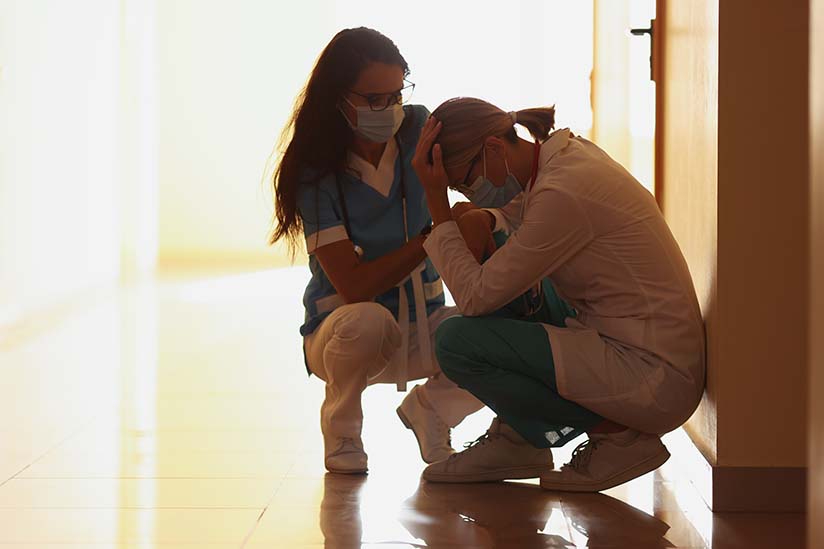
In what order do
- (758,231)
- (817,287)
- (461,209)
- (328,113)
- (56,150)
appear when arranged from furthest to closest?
1. (56,150)
2. (328,113)
3. (461,209)
4. (758,231)
5. (817,287)

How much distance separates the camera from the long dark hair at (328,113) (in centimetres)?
263

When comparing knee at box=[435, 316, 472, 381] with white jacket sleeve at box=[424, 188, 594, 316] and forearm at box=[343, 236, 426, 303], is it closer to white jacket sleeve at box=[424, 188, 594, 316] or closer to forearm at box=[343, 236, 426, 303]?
white jacket sleeve at box=[424, 188, 594, 316]

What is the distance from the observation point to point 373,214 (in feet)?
8.94

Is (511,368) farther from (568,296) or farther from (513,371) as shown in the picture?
(568,296)

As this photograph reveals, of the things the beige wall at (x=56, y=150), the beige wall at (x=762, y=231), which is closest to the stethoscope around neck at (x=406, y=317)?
the beige wall at (x=762, y=231)

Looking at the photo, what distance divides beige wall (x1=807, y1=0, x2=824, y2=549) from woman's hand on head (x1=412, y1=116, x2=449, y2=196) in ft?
3.96

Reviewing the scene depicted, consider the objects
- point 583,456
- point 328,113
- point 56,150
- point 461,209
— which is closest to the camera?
point 583,456

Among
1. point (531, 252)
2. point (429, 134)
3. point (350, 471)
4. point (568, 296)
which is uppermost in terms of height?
point (429, 134)

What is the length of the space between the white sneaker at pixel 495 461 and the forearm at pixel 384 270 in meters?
0.38

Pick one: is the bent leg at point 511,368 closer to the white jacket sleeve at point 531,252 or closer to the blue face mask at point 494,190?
the white jacket sleeve at point 531,252

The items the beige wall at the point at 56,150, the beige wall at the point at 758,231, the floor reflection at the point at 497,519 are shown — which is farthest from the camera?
the beige wall at the point at 56,150

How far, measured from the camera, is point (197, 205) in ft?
34.1

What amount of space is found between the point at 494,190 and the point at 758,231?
1.63 ft

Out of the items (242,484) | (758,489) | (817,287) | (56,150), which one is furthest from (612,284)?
(56,150)
